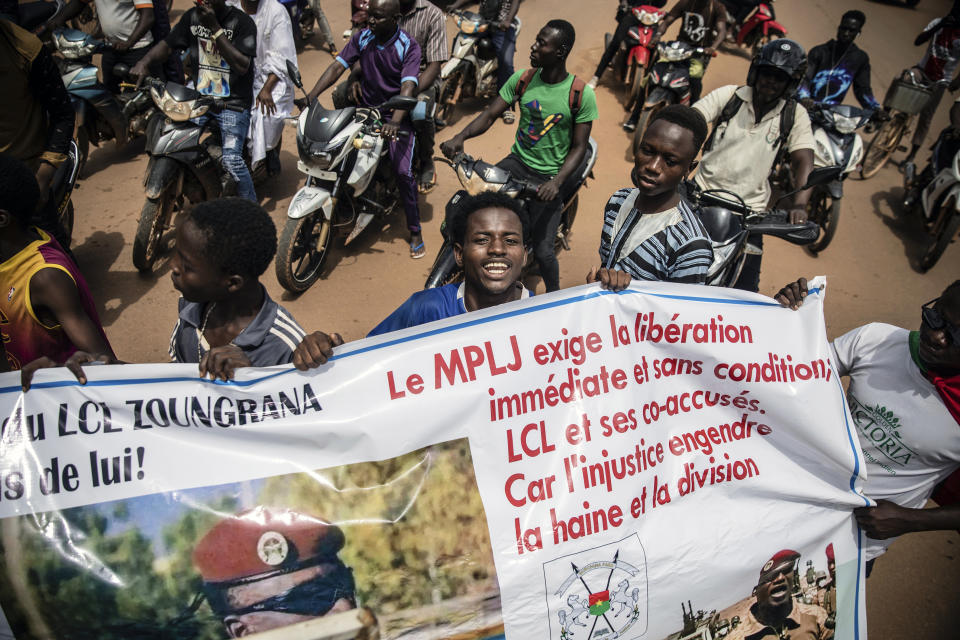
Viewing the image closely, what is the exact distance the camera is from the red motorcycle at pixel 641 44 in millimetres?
8297

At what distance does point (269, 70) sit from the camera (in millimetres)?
5215

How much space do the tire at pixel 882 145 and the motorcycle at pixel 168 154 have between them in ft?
25.9

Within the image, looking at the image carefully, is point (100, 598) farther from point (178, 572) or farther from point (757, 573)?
point (757, 573)

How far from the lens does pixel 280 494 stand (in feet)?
5.91

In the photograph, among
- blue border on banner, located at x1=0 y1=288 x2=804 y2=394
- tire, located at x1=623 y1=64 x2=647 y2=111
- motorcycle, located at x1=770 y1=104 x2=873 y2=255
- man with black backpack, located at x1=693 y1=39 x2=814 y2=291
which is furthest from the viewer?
tire, located at x1=623 y1=64 x2=647 y2=111

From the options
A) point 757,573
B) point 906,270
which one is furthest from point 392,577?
point 906,270

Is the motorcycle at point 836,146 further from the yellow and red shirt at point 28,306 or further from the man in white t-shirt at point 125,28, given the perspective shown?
the man in white t-shirt at point 125,28

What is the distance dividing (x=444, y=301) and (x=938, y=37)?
900cm

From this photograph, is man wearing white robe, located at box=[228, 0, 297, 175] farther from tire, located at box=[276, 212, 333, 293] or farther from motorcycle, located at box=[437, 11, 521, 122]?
motorcycle, located at box=[437, 11, 521, 122]

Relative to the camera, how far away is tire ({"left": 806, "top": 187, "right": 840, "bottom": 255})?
20.7ft

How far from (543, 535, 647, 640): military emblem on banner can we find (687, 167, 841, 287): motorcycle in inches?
70.1

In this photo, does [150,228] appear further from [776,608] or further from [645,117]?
[645,117]

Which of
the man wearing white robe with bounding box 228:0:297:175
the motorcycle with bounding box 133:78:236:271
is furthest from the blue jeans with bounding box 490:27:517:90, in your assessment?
the motorcycle with bounding box 133:78:236:271

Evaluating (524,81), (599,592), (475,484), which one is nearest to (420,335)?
(475,484)
